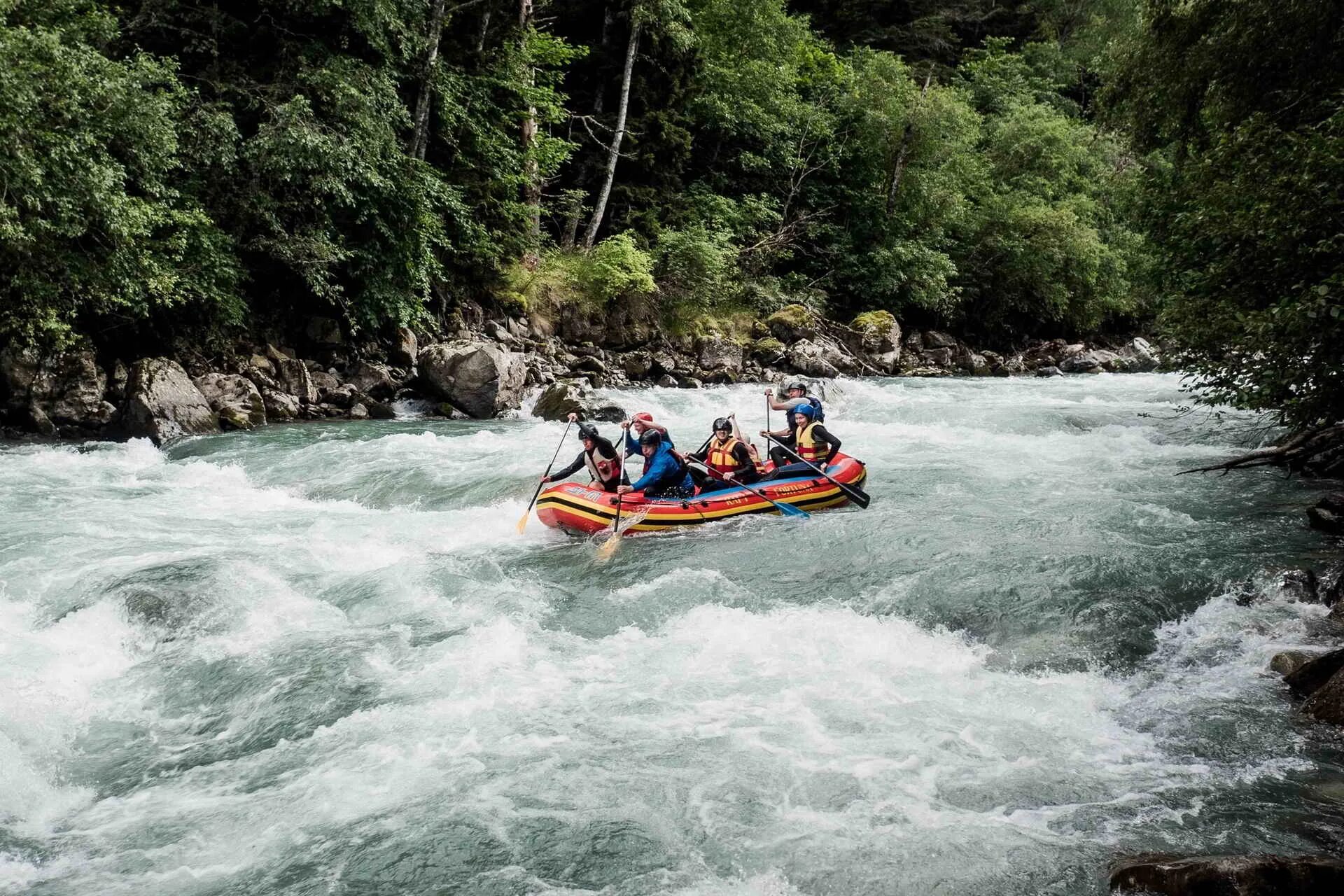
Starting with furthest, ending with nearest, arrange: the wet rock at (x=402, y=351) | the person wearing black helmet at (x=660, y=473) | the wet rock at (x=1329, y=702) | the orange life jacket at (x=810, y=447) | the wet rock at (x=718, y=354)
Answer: the wet rock at (x=718, y=354) < the wet rock at (x=402, y=351) < the orange life jacket at (x=810, y=447) < the person wearing black helmet at (x=660, y=473) < the wet rock at (x=1329, y=702)

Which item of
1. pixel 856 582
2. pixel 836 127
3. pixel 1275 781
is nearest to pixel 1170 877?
pixel 1275 781

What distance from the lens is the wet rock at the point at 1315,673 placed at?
5.21 meters

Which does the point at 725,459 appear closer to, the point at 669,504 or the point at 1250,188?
the point at 669,504

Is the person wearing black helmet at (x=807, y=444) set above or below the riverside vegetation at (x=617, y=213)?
below

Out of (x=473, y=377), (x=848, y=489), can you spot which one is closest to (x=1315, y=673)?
(x=848, y=489)

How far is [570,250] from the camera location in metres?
21.4

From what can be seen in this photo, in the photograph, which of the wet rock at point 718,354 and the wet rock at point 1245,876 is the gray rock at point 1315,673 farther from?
the wet rock at point 718,354

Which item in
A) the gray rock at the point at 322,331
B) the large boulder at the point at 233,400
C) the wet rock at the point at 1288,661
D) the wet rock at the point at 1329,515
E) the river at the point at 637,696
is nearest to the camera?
the river at the point at 637,696

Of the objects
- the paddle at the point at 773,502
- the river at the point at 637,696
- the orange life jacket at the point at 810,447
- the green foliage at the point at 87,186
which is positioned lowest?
the river at the point at 637,696

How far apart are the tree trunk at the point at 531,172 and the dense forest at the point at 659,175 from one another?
72mm

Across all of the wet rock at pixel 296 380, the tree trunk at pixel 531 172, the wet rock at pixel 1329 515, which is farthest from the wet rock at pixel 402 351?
the wet rock at pixel 1329 515

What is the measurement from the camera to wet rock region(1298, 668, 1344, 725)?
4.87 meters

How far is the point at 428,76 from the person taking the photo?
1669cm

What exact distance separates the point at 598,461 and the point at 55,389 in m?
8.35
